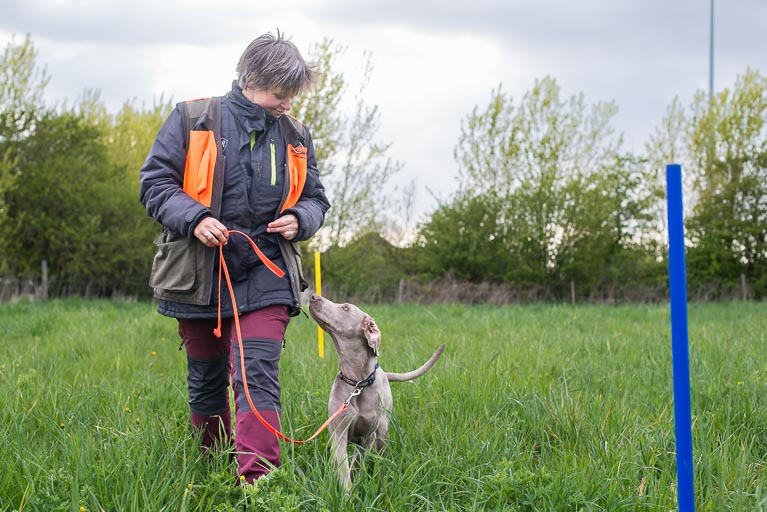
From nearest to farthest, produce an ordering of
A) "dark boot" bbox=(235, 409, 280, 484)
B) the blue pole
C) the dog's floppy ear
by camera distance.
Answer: the blue pole, "dark boot" bbox=(235, 409, 280, 484), the dog's floppy ear

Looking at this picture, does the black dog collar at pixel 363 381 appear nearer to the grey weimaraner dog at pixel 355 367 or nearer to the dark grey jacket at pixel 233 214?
the grey weimaraner dog at pixel 355 367

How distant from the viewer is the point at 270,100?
11.3 feet

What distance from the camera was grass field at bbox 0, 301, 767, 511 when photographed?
289 cm

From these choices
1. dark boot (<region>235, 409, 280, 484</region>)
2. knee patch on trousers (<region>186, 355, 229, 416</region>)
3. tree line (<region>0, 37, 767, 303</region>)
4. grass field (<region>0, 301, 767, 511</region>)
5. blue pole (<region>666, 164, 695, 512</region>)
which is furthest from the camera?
tree line (<region>0, 37, 767, 303</region>)

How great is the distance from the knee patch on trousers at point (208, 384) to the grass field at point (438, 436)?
0.17 m

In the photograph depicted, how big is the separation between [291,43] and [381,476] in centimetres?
211

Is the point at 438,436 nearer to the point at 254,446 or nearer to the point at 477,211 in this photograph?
the point at 254,446

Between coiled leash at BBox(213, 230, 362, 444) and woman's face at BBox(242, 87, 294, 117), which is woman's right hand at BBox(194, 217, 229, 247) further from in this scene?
woman's face at BBox(242, 87, 294, 117)

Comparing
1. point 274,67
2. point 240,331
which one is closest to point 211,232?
point 240,331

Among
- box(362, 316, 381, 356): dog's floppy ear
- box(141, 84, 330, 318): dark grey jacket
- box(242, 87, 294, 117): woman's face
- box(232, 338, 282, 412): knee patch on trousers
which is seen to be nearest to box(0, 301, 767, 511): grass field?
box(232, 338, 282, 412): knee patch on trousers

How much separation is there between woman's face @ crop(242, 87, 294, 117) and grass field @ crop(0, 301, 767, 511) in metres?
1.60

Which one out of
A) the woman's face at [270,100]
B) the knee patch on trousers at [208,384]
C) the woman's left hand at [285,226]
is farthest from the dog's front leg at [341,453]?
the woman's face at [270,100]

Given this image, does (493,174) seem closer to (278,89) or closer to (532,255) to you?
(532,255)

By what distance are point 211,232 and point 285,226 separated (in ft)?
1.20
